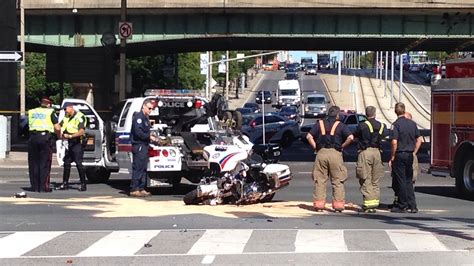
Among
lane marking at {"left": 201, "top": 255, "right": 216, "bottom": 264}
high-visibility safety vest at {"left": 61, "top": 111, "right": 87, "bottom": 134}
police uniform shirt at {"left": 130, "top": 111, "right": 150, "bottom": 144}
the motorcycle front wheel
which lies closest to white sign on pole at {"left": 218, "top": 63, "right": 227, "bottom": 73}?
high-visibility safety vest at {"left": 61, "top": 111, "right": 87, "bottom": 134}

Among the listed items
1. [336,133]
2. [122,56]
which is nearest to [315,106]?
[122,56]

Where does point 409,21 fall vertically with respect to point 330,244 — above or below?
above

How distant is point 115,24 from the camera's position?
126 ft

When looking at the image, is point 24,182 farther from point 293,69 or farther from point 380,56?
point 293,69

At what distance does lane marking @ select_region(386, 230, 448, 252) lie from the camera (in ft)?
34.3

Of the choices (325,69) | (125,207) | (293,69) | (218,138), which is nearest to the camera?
(125,207)

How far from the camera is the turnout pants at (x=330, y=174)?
559 inches

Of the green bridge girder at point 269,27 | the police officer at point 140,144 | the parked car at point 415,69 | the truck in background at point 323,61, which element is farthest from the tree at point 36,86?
the truck in background at point 323,61

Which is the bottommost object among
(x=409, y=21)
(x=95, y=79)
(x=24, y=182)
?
(x=24, y=182)

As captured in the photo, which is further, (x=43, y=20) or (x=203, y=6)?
(x=43, y=20)

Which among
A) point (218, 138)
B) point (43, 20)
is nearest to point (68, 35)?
point (43, 20)

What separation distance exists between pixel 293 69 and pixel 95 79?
87.0m

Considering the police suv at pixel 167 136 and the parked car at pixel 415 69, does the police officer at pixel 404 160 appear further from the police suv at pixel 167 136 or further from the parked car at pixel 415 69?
the parked car at pixel 415 69

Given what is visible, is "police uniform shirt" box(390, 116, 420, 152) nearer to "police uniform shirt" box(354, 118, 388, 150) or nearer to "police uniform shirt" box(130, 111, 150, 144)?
"police uniform shirt" box(354, 118, 388, 150)
